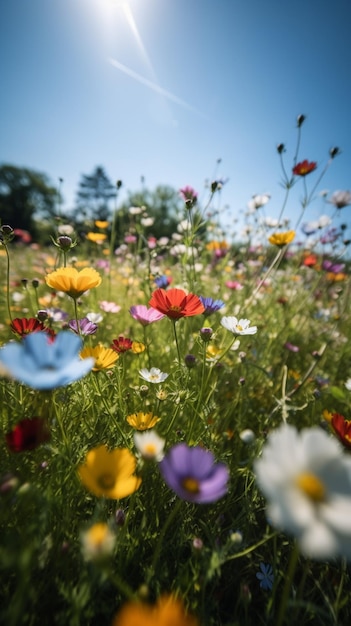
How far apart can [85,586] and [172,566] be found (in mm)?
334

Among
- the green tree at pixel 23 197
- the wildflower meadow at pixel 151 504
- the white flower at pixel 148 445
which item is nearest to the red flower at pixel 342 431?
the wildflower meadow at pixel 151 504

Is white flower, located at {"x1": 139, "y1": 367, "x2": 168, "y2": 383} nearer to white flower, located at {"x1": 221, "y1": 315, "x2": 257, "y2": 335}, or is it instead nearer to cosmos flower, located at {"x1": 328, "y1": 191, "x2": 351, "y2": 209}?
white flower, located at {"x1": 221, "y1": 315, "x2": 257, "y2": 335}

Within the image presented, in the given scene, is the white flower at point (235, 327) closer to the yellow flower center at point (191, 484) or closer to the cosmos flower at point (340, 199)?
the yellow flower center at point (191, 484)

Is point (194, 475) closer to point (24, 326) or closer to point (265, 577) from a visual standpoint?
point (265, 577)

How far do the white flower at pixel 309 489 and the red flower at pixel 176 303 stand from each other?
1.47 feet

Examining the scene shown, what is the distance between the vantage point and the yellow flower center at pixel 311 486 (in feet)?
1.23

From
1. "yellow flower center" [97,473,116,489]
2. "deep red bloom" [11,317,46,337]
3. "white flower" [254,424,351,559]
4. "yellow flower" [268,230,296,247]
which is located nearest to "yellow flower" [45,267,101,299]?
"deep red bloom" [11,317,46,337]

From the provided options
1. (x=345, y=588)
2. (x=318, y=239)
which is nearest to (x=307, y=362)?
(x=318, y=239)

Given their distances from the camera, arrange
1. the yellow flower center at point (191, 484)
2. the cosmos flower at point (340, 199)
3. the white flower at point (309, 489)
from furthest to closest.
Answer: the cosmos flower at point (340, 199) → the yellow flower center at point (191, 484) → the white flower at point (309, 489)

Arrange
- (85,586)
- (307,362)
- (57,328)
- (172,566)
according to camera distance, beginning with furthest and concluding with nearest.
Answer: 1. (307,362)
2. (57,328)
3. (172,566)
4. (85,586)

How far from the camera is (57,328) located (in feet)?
5.13

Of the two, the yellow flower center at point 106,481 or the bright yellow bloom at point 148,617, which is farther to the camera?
the yellow flower center at point 106,481

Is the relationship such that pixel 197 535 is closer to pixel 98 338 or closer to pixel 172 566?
pixel 172 566

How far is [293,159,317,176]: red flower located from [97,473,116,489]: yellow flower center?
161cm
